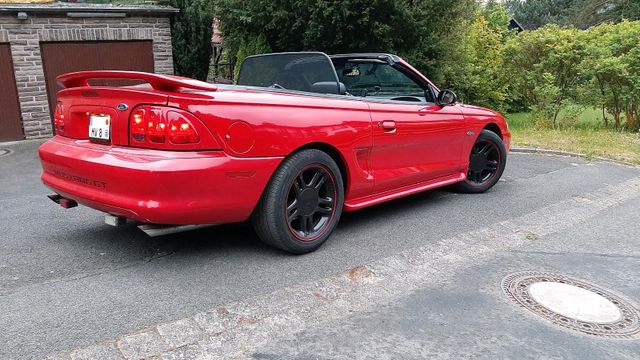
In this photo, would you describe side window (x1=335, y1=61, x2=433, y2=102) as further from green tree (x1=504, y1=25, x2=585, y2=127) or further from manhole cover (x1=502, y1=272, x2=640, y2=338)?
green tree (x1=504, y1=25, x2=585, y2=127)

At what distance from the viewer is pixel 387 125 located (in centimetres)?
402

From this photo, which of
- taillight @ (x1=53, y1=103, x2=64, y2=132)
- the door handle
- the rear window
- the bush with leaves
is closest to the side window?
the rear window

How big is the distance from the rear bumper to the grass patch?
6.51 m

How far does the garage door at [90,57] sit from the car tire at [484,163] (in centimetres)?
716

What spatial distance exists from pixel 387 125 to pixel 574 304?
187 centimetres

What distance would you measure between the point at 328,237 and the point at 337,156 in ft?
2.06

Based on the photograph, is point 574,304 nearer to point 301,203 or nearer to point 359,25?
point 301,203

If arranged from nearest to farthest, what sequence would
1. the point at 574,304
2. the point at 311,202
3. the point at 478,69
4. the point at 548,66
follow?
the point at 574,304 < the point at 311,202 < the point at 548,66 < the point at 478,69

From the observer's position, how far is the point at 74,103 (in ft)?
11.3

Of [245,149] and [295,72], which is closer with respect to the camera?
[245,149]

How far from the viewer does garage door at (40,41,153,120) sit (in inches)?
388

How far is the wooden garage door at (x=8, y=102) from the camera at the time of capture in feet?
30.6

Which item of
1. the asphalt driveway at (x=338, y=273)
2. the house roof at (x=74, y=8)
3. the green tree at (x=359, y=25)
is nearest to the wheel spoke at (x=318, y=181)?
the asphalt driveway at (x=338, y=273)

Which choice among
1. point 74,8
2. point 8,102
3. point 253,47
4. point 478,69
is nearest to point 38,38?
point 74,8
